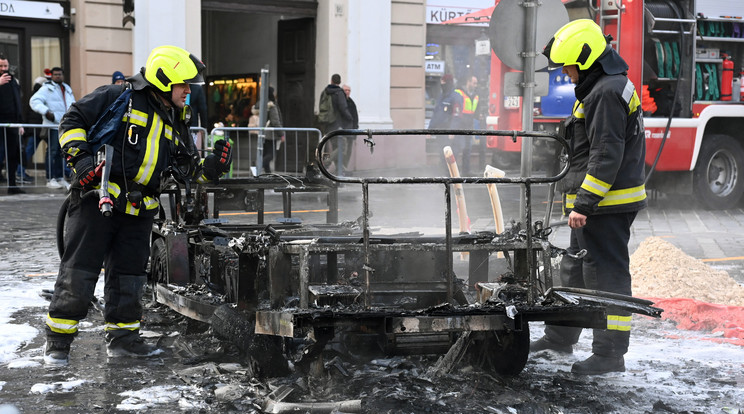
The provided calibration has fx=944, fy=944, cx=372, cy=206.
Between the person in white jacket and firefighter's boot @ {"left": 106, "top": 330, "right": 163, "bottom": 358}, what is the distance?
9432 mm

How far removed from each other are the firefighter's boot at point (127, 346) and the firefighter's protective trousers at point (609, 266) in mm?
2557

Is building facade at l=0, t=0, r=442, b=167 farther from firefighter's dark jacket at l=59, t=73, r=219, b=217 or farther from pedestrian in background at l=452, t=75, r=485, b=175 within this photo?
firefighter's dark jacket at l=59, t=73, r=219, b=217

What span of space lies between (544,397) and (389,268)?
128cm

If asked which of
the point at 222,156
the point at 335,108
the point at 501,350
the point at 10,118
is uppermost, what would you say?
the point at 335,108

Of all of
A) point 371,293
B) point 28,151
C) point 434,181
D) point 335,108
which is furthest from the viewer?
point 335,108

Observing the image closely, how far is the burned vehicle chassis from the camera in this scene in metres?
4.52

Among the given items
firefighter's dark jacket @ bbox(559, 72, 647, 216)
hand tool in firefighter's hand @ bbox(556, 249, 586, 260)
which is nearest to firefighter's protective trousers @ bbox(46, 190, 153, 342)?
hand tool in firefighter's hand @ bbox(556, 249, 586, 260)

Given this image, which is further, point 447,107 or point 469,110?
point 469,110

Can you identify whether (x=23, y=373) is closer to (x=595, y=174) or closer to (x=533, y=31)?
(x=595, y=174)

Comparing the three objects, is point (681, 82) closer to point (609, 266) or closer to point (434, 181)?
point (609, 266)

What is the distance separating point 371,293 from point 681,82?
9.22m

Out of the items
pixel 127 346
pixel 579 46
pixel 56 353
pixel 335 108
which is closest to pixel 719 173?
pixel 335 108

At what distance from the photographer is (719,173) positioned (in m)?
13.7

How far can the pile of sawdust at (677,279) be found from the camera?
23.0 feet
